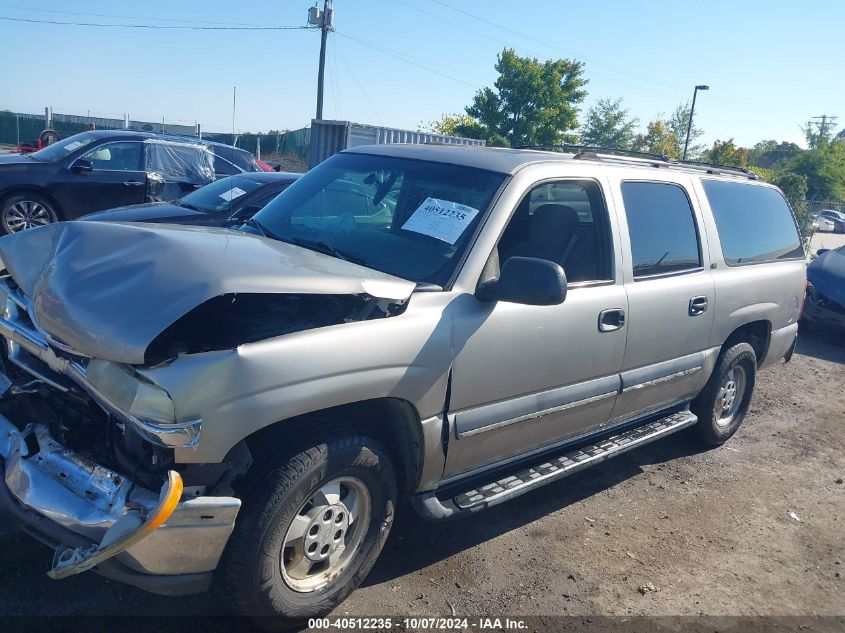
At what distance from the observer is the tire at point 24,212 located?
942cm

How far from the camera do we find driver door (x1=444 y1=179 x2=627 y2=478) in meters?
3.33

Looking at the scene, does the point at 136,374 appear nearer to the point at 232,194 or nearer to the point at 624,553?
the point at 624,553

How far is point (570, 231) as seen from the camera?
4121 mm

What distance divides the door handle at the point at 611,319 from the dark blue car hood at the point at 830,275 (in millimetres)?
7054

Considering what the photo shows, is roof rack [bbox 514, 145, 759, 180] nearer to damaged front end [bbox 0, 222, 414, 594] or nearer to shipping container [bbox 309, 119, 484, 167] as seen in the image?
damaged front end [bbox 0, 222, 414, 594]

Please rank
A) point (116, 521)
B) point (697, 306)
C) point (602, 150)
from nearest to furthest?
point (116, 521) < point (697, 306) < point (602, 150)

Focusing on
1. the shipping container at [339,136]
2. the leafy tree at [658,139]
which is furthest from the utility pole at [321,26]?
the leafy tree at [658,139]

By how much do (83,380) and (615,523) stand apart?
3.07 meters

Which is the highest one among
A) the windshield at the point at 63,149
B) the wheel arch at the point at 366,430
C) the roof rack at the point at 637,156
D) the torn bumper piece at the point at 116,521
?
the roof rack at the point at 637,156

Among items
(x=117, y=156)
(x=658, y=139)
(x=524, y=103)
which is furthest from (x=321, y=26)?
(x=658, y=139)

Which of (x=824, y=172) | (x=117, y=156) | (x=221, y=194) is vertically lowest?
(x=221, y=194)

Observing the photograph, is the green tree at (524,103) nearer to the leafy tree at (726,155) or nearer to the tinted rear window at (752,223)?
the leafy tree at (726,155)

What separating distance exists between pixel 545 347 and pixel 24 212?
8566 mm

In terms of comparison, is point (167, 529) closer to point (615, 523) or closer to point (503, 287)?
point (503, 287)
